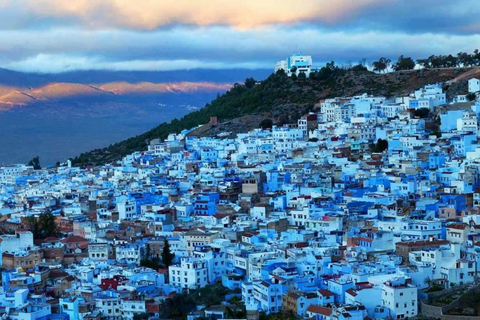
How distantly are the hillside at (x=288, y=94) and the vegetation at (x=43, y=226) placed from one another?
822 inches

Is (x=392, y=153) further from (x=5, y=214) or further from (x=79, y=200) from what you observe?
(x=5, y=214)

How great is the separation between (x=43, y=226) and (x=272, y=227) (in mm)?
8259

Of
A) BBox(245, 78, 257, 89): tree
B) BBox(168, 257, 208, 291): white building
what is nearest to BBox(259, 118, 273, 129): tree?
BBox(245, 78, 257, 89): tree

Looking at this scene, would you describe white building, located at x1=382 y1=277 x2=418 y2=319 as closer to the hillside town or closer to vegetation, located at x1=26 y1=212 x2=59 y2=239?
the hillside town

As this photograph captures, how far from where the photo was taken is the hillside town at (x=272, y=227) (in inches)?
848

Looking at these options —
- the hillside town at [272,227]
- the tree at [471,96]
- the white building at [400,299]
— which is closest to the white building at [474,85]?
the hillside town at [272,227]

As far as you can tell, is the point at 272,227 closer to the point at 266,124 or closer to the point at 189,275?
the point at 189,275

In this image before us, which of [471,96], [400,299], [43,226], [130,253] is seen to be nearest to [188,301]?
[130,253]

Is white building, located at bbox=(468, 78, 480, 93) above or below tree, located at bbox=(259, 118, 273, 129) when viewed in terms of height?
above

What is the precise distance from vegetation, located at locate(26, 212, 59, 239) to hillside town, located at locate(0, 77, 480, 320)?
0.05 m

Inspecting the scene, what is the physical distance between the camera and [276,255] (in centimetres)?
2389

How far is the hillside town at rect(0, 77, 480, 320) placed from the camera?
70.6ft

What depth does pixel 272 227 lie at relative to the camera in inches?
1081

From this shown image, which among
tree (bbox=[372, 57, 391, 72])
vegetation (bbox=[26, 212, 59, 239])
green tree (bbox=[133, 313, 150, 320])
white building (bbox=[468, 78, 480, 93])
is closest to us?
green tree (bbox=[133, 313, 150, 320])
